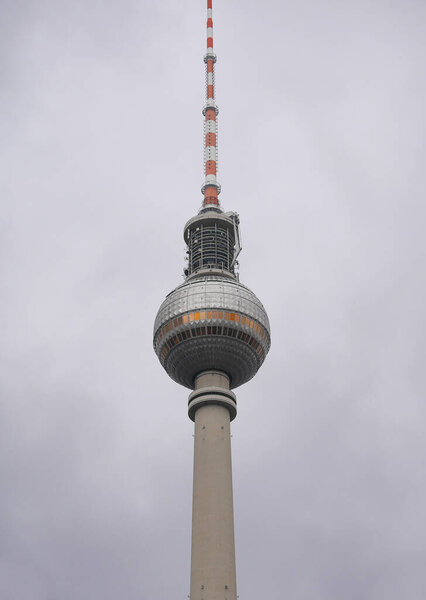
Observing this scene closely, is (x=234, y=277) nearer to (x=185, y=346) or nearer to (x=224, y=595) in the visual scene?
(x=185, y=346)

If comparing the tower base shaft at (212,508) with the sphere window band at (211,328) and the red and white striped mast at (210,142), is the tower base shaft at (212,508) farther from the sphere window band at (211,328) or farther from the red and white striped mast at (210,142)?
the red and white striped mast at (210,142)

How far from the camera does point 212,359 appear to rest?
285 feet

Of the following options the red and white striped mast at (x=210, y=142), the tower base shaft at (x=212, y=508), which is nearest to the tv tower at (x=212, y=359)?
the tower base shaft at (x=212, y=508)

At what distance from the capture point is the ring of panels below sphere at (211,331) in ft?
283

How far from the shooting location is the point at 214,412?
83.6 m

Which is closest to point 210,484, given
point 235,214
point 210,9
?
point 235,214

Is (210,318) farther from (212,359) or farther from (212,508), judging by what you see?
(212,508)

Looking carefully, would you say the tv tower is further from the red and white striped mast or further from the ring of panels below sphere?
the red and white striped mast

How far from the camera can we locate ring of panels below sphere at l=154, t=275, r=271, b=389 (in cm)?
8619

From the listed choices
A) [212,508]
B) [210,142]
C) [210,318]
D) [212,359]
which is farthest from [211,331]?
[210,142]

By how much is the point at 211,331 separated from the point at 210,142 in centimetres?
3523

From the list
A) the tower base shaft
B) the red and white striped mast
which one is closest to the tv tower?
the tower base shaft

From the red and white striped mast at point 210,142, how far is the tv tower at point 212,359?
6148 millimetres

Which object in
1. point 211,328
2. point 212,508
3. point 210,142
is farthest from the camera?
point 210,142
